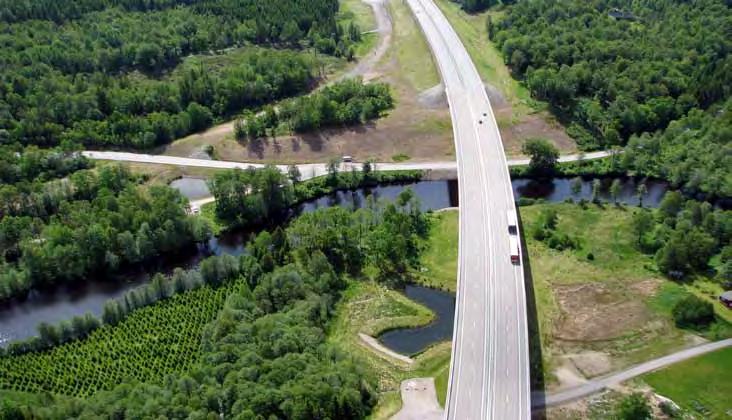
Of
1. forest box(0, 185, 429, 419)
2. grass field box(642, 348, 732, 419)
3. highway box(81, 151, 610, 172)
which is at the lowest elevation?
grass field box(642, 348, 732, 419)

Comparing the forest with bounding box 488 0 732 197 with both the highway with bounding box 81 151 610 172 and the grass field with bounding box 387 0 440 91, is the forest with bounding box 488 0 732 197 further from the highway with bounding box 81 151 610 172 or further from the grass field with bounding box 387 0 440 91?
the grass field with bounding box 387 0 440 91

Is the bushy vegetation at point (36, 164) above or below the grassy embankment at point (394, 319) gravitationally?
above

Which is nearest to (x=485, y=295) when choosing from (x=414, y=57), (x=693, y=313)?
(x=693, y=313)

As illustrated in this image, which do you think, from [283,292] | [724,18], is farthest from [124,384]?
[724,18]

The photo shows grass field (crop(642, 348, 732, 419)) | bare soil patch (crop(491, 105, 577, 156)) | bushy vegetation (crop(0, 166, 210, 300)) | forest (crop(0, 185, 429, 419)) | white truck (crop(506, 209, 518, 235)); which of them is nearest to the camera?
forest (crop(0, 185, 429, 419))

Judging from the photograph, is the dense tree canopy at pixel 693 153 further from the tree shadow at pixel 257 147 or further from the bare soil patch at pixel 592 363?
the tree shadow at pixel 257 147

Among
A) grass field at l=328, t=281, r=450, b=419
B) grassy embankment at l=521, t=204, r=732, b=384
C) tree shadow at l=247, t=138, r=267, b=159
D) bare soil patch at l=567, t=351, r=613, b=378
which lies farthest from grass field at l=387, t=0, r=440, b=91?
bare soil patch at l=567, t=351, r=613, b=378

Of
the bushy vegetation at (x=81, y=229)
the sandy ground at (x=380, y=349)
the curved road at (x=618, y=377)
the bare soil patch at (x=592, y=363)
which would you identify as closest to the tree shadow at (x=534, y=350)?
the curved road at (x=618, y=377)
